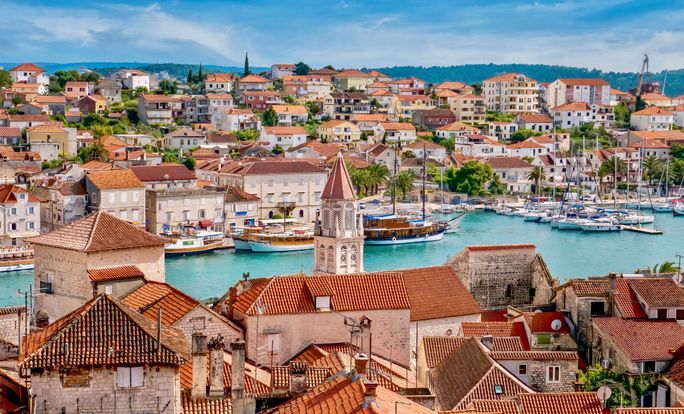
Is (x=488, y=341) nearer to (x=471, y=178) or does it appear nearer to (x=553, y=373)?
(x=553, y=373)

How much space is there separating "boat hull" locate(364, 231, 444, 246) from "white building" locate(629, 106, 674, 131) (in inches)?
1988

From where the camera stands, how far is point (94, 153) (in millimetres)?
69438

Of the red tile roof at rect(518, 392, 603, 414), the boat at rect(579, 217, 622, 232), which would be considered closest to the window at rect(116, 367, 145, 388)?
the red tile roof at rect(518, 392, 603, 414)

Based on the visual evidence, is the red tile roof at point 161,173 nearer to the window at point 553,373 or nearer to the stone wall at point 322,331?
the stone wall at point 322,331

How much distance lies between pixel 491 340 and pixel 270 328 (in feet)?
13.4

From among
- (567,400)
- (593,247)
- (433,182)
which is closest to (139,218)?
(593,247)

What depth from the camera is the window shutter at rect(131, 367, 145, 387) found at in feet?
34.5

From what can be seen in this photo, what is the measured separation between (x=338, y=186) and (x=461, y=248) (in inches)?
1162

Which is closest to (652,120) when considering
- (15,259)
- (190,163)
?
(190,163)

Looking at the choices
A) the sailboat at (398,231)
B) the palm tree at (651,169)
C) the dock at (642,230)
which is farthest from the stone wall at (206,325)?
the palm tree at (651,169)

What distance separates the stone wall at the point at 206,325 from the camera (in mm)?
17223

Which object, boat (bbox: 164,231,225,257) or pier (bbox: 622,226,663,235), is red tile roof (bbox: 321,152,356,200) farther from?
pier (bbox: 622,226,663,235)

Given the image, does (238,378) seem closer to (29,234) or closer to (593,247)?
(29,234)

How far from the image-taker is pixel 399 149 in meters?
86.8
